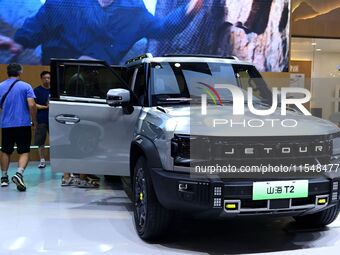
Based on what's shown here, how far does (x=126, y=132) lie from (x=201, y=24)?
A: 17.2 feet

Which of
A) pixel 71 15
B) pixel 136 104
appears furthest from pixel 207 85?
pixel 71 15

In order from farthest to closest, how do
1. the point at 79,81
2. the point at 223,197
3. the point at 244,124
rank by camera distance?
the point at 79,81 → the point at 244,124 → the point at 223,197

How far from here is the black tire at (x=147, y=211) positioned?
141 inches

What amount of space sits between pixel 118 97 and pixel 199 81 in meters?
0.87

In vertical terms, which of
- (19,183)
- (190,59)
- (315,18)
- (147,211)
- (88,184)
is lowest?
(88,184)

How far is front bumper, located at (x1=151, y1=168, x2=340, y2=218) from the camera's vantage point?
10.5ft

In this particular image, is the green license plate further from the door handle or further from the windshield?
the door handle

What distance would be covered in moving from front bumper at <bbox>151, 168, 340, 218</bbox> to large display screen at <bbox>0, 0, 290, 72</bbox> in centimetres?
570

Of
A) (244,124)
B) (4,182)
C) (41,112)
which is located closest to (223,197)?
(244,124)

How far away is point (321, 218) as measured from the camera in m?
4.18

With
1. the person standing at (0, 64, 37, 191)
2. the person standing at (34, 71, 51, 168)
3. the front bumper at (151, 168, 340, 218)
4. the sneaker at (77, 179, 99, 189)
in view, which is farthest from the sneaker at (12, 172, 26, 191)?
the front bumper at (151, 168, 340, 218)

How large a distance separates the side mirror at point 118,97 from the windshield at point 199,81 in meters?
0.29

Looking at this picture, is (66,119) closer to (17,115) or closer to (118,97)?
(118,97)

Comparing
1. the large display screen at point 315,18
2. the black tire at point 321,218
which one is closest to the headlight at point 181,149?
the black tire at point 321,218
